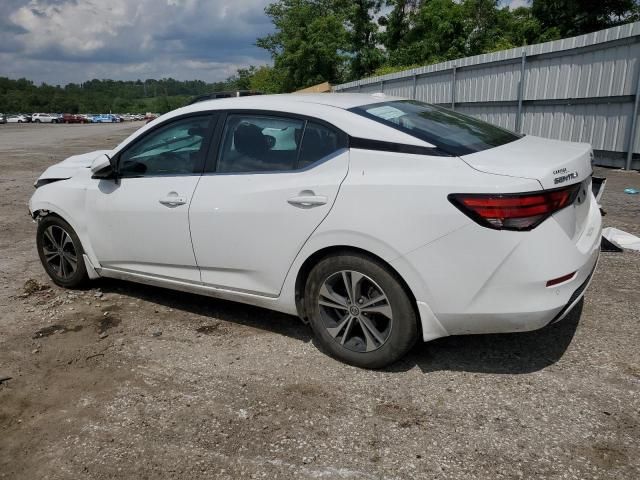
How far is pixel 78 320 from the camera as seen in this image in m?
4.18

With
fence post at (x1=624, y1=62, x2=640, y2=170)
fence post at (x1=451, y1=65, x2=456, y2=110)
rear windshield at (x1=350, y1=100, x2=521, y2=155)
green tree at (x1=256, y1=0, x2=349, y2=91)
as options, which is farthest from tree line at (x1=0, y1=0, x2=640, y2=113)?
rear windshield at (x1=350, y1=100, x2=521, y2=155)

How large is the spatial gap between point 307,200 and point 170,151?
53.9 inches

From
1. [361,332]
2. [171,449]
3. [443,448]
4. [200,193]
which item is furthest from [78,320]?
[443,448]

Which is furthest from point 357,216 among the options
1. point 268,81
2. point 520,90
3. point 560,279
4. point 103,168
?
point 268,81

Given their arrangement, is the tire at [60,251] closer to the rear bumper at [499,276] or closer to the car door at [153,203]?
the car door at [153,203]

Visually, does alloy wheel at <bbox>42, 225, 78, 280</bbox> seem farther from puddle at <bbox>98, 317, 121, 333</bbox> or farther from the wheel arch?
the wheel arch

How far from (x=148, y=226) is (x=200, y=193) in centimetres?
58

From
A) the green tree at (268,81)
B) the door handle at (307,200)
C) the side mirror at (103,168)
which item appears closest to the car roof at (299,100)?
the door handle at (307,200)

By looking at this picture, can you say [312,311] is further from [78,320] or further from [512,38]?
[512,38]

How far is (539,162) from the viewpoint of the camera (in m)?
2.79

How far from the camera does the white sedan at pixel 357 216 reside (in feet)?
8.77

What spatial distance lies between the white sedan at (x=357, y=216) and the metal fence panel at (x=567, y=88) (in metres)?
7.06

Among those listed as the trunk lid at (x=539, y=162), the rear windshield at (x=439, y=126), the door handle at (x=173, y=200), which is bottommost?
the door handle at (x=173, y=200)

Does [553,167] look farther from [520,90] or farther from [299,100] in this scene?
[520,90]
